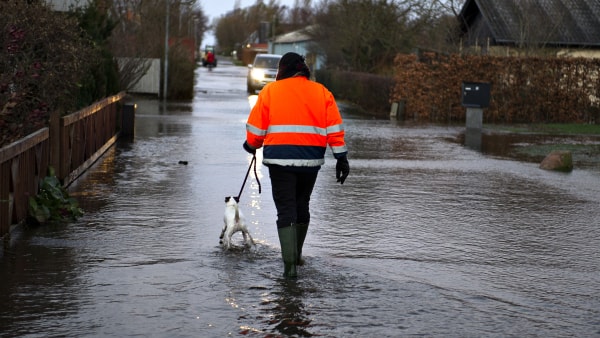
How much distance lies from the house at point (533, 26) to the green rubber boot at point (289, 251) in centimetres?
2848

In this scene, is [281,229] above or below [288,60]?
below

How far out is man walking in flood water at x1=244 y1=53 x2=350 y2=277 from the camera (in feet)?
24.2

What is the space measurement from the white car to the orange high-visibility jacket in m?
35.0

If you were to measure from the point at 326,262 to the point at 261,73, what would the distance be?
35849 mm

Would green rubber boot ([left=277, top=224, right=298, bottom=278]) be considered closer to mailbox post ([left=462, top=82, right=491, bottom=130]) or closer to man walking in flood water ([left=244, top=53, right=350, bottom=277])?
man walking in flood water ([left=244, top=53, right=350, bottom=277])

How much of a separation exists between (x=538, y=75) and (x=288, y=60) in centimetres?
2293

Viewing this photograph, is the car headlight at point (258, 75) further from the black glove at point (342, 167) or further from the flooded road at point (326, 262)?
the black glove at point (342, 167)

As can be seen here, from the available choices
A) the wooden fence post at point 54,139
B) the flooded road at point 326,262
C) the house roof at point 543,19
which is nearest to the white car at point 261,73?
the house roof at point 543,19

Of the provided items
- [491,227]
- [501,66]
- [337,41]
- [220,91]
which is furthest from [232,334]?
[337,41]

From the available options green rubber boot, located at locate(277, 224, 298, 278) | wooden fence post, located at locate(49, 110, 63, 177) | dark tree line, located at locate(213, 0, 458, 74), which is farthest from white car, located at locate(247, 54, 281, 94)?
green rubber boot, located at locate(277, 224, 298, 278)

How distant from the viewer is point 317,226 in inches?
384

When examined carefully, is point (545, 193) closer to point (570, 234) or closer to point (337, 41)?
point (570, 234)

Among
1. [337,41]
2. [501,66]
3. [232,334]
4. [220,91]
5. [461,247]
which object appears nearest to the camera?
[232,334]

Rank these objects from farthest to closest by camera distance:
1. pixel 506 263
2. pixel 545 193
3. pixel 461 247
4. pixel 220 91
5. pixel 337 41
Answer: pixel 337 41 → pixel 220 91 → pixel 545 193 → pixel 461 247 → pixel 506 263
